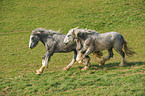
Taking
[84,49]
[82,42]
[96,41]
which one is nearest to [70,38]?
[82,42]

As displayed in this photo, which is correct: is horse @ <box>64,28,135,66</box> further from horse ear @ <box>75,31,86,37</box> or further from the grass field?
the grass field

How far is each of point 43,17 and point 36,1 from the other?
6.73m

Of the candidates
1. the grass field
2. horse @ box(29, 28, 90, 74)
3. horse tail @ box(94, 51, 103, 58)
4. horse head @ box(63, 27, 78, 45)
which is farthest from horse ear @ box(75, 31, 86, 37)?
the grass field

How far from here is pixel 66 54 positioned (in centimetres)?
1495

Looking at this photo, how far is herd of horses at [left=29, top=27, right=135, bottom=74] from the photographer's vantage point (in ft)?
31.4

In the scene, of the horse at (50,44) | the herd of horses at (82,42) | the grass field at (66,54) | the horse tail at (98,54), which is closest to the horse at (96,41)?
the herd of horses at (82,42)

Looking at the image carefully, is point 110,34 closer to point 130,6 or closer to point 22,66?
point 22,66

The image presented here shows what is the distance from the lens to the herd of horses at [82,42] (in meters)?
9.57

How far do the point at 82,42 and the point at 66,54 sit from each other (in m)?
5.12

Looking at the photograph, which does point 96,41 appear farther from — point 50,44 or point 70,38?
point 50,44

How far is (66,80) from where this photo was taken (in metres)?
8.78

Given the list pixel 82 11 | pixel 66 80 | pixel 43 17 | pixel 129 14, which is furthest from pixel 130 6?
pixel 66 80

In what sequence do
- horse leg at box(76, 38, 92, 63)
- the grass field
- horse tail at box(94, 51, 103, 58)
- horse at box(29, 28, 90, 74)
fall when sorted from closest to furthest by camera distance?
the grass field → horse leg at box(76, 38, 92, 63) → horse at box(29, 28, 90, 74) → horse tail at box(94, 51, 103, 58)

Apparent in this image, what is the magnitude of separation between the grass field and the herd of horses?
2.25ft
